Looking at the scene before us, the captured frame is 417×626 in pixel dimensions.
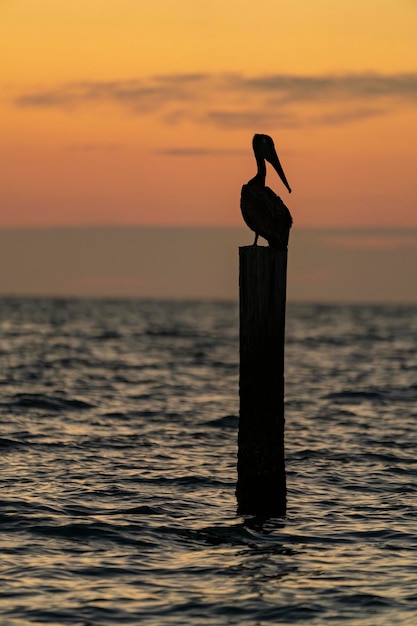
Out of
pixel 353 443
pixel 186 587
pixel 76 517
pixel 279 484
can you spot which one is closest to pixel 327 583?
pixel 186 587

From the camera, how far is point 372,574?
11.5 metres

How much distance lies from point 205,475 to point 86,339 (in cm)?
4784

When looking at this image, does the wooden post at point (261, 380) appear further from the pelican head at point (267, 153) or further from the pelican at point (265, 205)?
the pelican head at point (267, 153)

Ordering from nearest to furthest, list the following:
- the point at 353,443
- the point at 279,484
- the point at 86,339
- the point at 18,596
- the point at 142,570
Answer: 1. the point at 18,596
2. the point at 142,570
3. the point at 279,484
4. the point at 353,443
5. the point at 86,339

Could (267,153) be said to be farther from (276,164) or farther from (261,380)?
(261,380)

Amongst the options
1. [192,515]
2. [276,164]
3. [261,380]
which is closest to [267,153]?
[276,164]

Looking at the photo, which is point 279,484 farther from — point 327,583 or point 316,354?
point 316,354

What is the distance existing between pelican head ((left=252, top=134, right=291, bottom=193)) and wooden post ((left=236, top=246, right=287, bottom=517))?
172 centimetres

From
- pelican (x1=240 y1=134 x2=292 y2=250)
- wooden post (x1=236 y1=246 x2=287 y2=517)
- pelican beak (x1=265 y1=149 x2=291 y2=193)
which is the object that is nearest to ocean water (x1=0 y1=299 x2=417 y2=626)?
wooden post (x1=236 y1=246 x2=287 y2=517)

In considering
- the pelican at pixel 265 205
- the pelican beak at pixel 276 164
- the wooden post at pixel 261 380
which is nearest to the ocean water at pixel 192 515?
the wooden post at pixel 261 380

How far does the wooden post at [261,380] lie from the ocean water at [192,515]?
41 cm

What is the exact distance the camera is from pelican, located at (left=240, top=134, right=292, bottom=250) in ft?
42.9

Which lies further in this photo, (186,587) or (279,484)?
(279,484)

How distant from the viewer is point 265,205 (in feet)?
43.8
